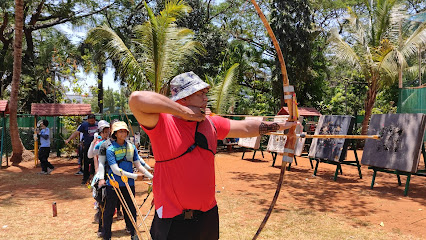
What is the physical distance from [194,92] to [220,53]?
17634 millimetres

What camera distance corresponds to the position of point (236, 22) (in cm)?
2125

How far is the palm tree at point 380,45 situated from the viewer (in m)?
13.7

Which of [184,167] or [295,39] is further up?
[295,39]

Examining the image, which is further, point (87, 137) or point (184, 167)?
point (87, 137)

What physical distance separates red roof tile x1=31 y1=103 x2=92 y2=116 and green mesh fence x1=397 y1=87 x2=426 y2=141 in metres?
13.7

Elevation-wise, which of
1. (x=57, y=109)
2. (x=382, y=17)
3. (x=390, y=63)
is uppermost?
(x=382, y=17)

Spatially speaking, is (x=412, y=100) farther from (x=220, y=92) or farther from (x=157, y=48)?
(x=157, y=48)

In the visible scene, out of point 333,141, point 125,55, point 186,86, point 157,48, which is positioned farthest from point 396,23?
point 186,86

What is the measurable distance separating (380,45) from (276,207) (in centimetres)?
1159

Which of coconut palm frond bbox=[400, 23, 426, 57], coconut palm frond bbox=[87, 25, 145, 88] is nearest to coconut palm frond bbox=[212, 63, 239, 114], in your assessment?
coconut palm frond bbox=[87, 25, 145, 88]

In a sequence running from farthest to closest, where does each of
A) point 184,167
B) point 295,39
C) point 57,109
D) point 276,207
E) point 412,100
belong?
point 295,39 < point 412,100 < point 57,109 < point 276,207 < point 184,167

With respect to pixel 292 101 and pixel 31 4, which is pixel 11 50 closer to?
pixel 31 4

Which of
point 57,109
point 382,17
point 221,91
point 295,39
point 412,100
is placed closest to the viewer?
point 57,109

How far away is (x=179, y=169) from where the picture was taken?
7.53ft
